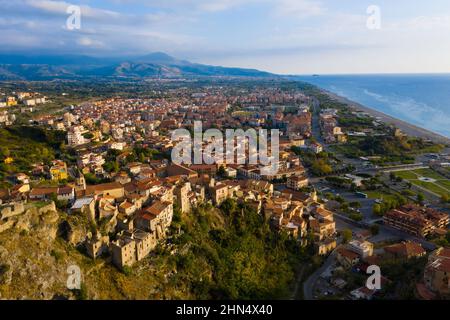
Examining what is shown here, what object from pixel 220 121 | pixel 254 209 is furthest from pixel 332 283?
pixel 220 121

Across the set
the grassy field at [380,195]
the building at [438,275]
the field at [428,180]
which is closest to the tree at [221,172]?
the grassy field at [380,195]

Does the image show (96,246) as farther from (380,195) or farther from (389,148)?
(389,148)

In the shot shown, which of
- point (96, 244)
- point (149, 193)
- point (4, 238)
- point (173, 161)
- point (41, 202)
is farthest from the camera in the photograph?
point (173, 161)

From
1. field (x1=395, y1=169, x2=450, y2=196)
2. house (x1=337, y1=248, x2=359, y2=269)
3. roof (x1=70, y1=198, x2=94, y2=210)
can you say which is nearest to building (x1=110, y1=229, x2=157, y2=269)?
roof (x1=70, y1=198, x2=94, y2=210)

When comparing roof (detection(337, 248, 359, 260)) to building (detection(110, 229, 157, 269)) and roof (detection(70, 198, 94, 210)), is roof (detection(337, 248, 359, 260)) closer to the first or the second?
building (detection(110, 229, 157, 269))

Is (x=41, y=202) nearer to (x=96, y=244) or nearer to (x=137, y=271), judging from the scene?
(x=96, y=244)

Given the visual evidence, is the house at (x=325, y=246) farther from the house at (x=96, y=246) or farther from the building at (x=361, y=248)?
the house at (x=96, y=246)
